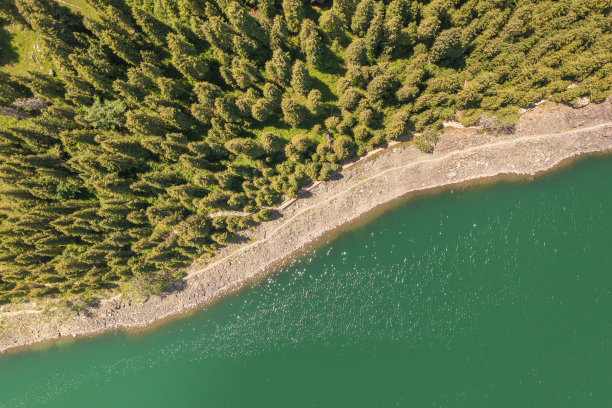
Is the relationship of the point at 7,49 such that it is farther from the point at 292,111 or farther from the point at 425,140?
the point at 425,140

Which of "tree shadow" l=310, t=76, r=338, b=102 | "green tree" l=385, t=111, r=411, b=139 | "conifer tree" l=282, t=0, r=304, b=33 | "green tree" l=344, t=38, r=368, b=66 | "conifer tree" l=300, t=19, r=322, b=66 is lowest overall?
"green tree" l=385, t=111, r=411, b=139

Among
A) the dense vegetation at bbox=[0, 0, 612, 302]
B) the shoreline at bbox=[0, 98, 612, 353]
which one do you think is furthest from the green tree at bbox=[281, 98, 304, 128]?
the shoreline at bbox=[0, 98, 612, 353]

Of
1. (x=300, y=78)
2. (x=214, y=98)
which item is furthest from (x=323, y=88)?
(x=214, y=98)

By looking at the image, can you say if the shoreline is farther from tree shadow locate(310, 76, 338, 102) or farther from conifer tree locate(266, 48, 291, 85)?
conifer tree locate(266, 48, 291, 85)

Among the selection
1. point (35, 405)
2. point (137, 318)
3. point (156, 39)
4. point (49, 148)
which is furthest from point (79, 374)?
point (156, 39)

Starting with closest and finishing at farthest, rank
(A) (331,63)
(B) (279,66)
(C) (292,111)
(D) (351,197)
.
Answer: (B) (279,66) → (C) (292,111) → (A) (331,63) → (D) (351,197)

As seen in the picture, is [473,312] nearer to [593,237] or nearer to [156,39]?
[593,237]
